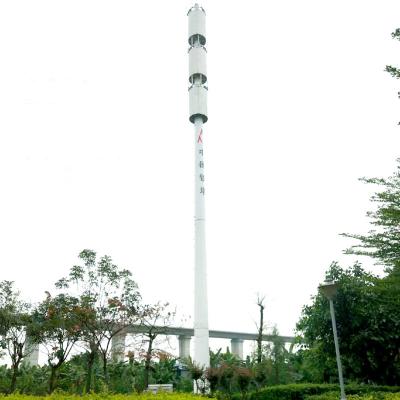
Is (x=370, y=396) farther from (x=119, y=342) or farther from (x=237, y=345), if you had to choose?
(x=237, y=345)

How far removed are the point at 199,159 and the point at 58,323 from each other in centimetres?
1203

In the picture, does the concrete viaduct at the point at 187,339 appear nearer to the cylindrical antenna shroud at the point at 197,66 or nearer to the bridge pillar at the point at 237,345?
the bridge pillar at the point at 237,345

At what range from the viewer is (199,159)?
2656cm

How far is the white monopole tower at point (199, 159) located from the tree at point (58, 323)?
266 inches

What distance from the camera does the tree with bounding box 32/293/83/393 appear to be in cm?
1919

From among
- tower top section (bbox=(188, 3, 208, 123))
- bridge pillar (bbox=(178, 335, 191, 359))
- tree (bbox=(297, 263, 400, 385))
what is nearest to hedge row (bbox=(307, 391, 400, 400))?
tree (bbox=(297, 263, 400, 385))

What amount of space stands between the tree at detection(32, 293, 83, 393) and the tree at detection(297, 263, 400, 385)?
9711mm

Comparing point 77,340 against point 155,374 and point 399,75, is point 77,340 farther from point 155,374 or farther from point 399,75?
point 399,75

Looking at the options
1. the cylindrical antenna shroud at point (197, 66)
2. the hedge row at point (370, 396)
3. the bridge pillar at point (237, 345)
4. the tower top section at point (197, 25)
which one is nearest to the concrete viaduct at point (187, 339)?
the bridge pillar at point (237, 345)

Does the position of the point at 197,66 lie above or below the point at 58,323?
above

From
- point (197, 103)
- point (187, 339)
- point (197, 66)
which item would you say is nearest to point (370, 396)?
point (197, 103)

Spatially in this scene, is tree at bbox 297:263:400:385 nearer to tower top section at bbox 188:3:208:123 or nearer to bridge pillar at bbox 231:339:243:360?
tower top section at bbox 188:3:208:123

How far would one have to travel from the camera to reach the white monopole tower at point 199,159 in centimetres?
2422

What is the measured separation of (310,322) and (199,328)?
23.6ft
